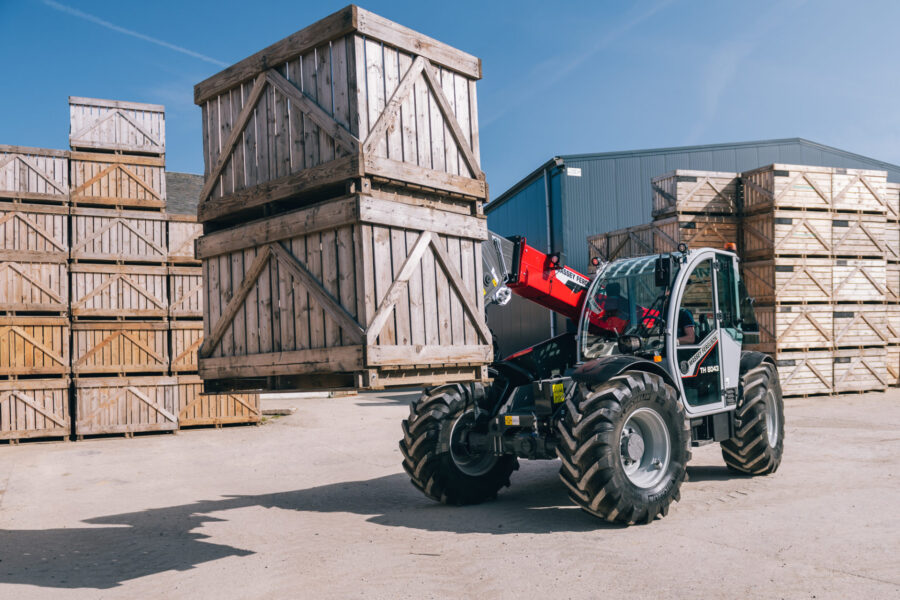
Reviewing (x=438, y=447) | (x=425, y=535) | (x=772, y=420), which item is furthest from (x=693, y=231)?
(x=425, y=535)

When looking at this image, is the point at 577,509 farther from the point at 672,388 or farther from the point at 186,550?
the point at 186,550

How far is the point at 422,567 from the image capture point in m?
5.58

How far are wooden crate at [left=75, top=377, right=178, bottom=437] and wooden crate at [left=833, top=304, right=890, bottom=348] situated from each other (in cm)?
1490

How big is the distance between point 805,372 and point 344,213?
14.5 meters

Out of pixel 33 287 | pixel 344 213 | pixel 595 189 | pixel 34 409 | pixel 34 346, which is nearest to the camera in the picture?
pixel 344 213

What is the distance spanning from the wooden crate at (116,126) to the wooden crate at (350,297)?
432 inches

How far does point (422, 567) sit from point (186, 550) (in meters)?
2.21

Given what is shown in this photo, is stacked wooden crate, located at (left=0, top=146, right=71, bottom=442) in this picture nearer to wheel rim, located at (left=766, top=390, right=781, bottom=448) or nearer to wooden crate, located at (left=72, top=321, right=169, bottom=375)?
wooden crate, located at (left=72, top=321, right=169, bottom=375)

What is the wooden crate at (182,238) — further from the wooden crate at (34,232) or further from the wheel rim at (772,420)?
the wheel rim at (772,420)

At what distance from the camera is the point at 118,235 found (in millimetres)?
16172

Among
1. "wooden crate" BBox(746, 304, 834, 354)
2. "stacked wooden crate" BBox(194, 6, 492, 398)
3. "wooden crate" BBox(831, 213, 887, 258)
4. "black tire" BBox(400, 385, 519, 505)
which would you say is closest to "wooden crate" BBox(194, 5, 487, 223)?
"stacked wooden crate" BBox(194, 6, 492, 398)

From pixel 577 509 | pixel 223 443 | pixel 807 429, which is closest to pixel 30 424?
pixel 223 443

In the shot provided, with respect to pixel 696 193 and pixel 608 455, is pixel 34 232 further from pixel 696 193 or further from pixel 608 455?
pixel 696 193

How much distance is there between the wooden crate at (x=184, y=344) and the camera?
16078 millimetres
